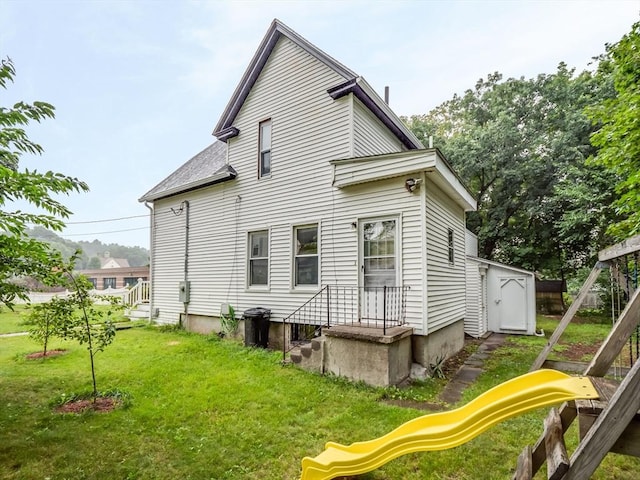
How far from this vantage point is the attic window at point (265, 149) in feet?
27.8

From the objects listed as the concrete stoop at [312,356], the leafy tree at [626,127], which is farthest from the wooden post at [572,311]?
the concrete stoop at [312,356]

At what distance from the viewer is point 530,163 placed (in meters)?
14.6

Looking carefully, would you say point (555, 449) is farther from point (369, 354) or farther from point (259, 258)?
point (259, 258)

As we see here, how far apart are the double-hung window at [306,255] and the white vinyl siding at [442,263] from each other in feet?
8.33

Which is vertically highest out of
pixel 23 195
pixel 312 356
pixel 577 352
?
pixel 23 195

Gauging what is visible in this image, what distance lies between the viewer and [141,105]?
Result: 82.6 ft

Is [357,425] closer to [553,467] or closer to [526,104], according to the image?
[553,467]

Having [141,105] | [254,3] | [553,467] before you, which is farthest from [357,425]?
[141,105]

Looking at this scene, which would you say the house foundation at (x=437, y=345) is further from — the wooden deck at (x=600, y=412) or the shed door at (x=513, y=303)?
the wooden deck at (x=600, y=412)

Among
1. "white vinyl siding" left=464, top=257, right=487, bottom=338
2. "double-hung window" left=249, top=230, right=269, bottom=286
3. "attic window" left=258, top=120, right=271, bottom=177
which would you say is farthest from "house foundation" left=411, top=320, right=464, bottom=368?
"attic window" left=258, top=120, right=271, bottom=177

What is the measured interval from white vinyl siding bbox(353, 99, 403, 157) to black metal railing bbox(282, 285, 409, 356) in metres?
3.08

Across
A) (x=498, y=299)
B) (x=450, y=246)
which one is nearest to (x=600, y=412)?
(x=450, y=246)

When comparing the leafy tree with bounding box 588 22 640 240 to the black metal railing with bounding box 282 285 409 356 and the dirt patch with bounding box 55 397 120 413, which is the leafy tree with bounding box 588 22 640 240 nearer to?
the black metal railing with bounding box 282 285 409 356

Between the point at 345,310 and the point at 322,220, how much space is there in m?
2.07
